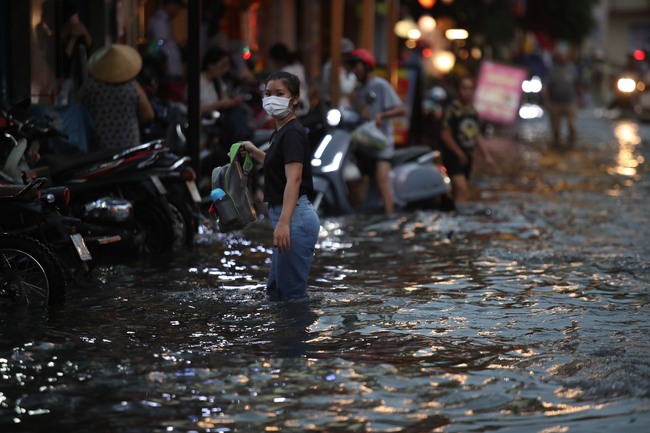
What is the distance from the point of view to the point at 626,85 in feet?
159

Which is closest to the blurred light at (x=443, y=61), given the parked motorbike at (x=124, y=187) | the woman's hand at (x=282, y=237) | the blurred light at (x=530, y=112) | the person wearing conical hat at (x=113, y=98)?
the blurred light at (x=530, y=112)

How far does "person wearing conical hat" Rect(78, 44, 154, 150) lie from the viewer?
1313 centimetres

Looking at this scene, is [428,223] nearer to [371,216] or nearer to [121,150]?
[371,216]

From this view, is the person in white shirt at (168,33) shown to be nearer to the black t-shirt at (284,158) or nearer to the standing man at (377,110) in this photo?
the standing man at (377,110)

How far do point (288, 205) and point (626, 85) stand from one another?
40.9 m

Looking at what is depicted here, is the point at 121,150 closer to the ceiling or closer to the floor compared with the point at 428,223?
closer to the ceiling

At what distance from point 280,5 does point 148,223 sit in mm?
16720

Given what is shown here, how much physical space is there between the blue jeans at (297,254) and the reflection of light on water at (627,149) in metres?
14.0

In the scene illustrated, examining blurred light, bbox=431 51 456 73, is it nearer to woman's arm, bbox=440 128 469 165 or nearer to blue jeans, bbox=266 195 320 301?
woman's arm, bbox=440 128 469 165

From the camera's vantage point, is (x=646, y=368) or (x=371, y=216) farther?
(x=371, y=216)

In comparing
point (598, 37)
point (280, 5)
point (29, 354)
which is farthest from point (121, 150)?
point (598, 37)

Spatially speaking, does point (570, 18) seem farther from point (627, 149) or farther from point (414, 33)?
point (627, 149)

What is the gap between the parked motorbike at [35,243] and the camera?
361 inches

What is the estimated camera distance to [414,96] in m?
25.8
